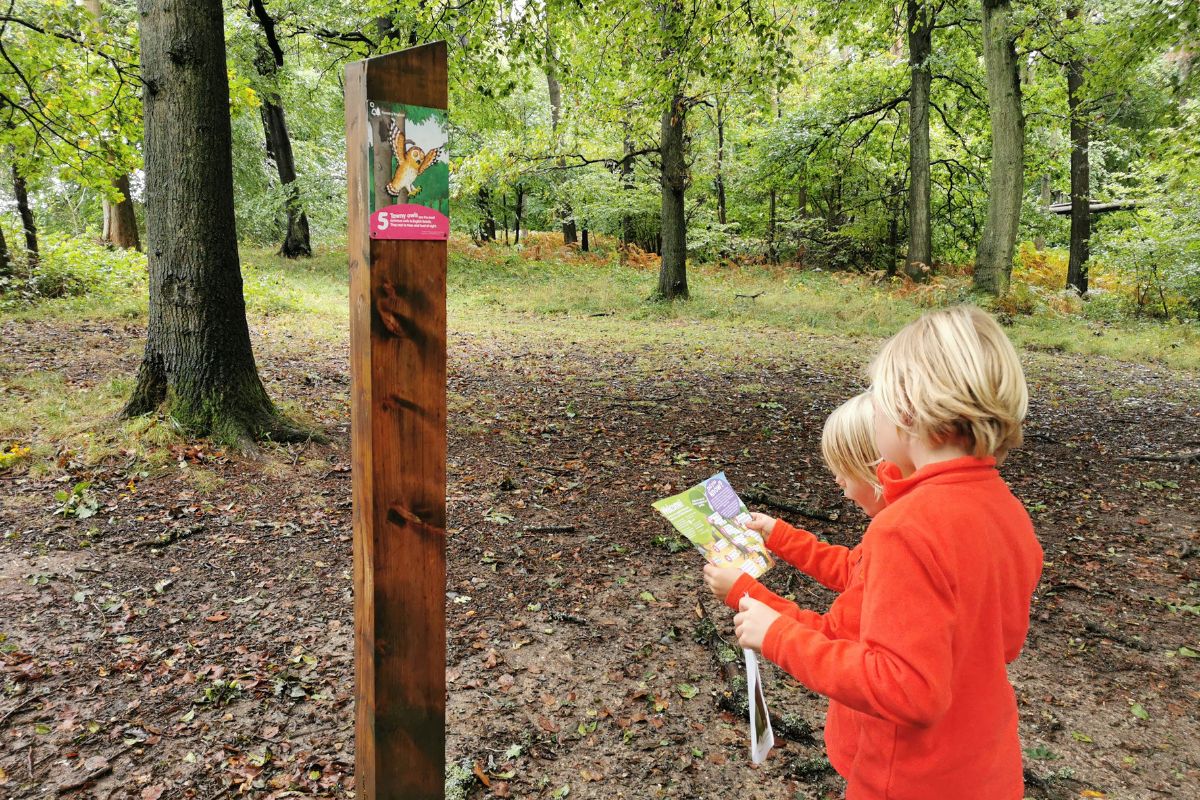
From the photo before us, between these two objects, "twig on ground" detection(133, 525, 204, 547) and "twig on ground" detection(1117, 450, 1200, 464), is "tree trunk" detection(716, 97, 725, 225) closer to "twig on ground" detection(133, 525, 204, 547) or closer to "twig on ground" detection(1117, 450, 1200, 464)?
"twig on ground" detection(1117, 450, 1200, 464)

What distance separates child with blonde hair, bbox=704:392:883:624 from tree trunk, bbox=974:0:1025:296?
509 inches

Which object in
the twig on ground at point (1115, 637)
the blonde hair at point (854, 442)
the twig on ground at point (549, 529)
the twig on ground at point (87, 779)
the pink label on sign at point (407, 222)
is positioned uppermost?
the pink label on sign at point (407, 222)

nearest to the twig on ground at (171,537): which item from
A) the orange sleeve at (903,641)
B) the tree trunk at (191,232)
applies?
the tree trunk at (191,232)

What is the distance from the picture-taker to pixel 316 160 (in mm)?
21344

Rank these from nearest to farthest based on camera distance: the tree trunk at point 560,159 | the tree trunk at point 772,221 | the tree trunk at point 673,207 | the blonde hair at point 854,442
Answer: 1. the blonde hair at point 854,442
2. the tree trunk at point 673,207
3. the tree trunk at point 560,159
4. the tree trunk at point 772,221

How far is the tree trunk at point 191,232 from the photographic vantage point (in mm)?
4969

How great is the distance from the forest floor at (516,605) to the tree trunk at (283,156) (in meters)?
11.9

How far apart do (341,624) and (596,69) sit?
811cm

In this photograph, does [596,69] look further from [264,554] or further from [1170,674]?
[1170,674]

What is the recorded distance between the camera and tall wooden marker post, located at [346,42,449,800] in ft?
5.26

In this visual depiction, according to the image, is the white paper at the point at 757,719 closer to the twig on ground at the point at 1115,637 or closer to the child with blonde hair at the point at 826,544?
the child with blonde hair at the point at 826,544

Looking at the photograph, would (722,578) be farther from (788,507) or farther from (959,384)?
(788,507)

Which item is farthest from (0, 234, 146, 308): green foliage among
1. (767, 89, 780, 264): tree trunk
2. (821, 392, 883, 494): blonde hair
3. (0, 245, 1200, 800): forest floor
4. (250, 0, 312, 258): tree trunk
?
(767, 89, 780, 264): tree trunk

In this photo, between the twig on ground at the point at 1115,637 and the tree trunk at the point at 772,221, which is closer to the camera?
the twig on ground at the point at 1115,637
